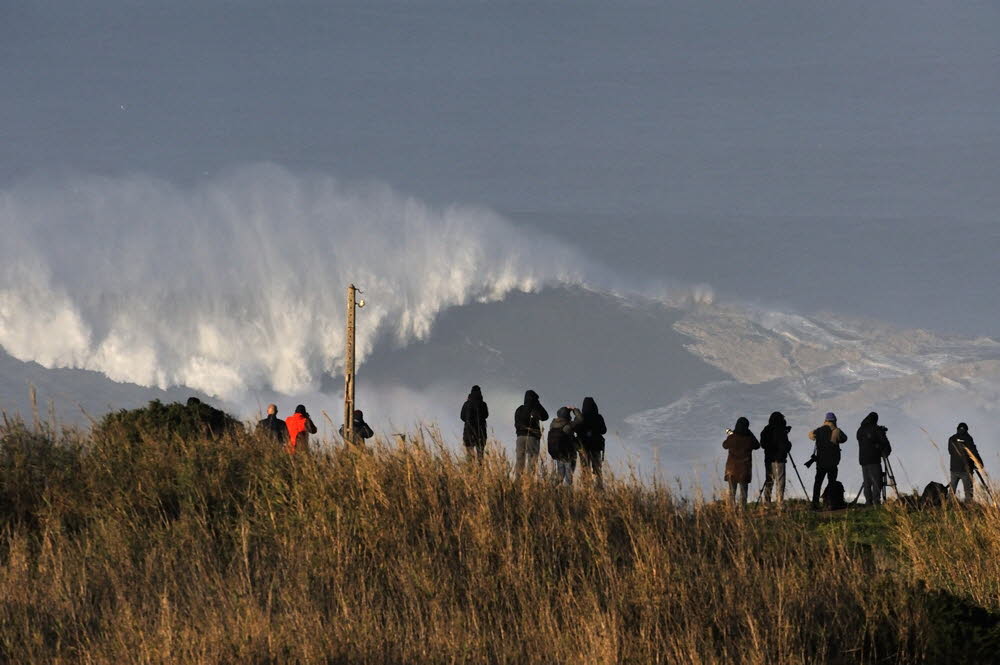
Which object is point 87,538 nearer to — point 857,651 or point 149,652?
point 149,652

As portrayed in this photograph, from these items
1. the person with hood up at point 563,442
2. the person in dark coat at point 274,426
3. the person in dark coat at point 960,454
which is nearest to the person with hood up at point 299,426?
the person in dark coat at point 274,426

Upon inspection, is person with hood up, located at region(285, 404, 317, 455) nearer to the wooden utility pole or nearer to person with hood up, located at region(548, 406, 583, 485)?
person with hood up, located at region(548, 406, 583, 485)

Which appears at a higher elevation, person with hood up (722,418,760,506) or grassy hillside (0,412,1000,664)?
person with hood up (722,418,760,506)

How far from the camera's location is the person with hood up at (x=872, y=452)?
20.8 meters

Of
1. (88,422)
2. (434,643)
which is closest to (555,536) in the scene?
(434,643)

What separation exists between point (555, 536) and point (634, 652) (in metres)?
3.03

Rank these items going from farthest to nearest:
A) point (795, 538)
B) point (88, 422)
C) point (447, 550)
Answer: point (88, 422) < point (795, 538) < point (447, 550)

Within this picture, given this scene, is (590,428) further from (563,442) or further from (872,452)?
(872,452)

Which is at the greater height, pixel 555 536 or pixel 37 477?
pixel 37 477

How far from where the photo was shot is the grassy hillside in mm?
9375

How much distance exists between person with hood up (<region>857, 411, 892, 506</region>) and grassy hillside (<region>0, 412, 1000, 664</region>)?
7004 mm

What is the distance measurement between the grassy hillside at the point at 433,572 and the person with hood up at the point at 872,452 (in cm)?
700

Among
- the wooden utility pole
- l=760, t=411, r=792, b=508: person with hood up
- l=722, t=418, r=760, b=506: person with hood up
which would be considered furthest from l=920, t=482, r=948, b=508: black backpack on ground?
the wooden utility pole

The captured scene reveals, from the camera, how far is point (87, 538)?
43.7ft
